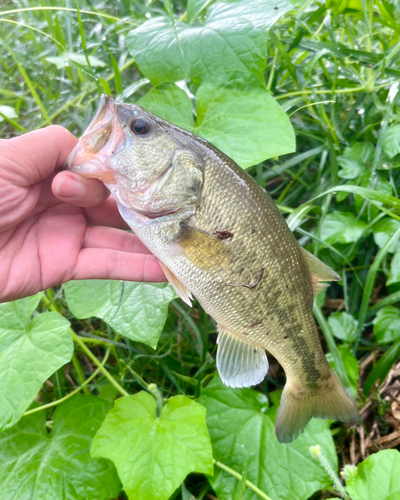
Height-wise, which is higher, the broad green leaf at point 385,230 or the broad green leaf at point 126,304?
the broad green leaf at point 385,230

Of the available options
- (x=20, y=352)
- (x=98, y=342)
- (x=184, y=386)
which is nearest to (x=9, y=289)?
(x=20, y=352)

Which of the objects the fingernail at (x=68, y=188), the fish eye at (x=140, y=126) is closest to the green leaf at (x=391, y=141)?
the fish eye at (x=140, y=126)

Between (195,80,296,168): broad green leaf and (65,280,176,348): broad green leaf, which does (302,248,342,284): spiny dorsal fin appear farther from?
(65,280,176,348): broad green leaf

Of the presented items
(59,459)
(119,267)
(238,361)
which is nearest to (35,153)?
(119,267)

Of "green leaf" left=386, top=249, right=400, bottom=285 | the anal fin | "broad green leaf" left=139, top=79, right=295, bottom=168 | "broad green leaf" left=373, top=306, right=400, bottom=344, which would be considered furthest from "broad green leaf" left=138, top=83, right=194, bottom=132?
"broad green leaf" left=373, top=306, right=400, bottom=344

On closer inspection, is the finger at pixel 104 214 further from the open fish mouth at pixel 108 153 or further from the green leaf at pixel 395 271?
the green leaf at pixel 395 271
